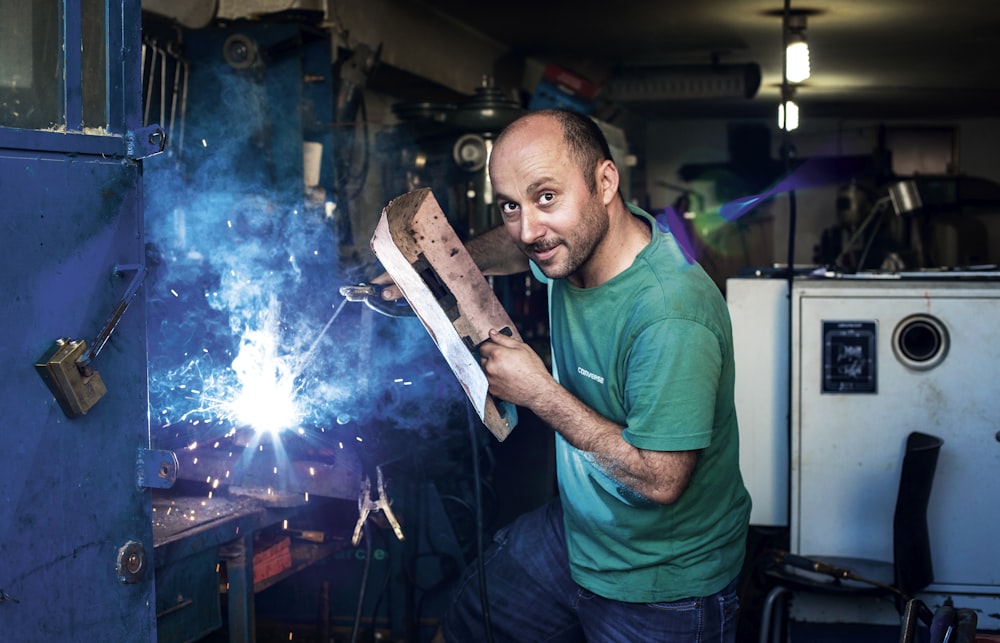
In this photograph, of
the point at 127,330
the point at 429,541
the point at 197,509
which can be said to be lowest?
the point at 429,541

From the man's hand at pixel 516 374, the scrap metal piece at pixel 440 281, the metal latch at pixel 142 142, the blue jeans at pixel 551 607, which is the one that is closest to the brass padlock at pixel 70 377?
the metal latch at pixel 142 142

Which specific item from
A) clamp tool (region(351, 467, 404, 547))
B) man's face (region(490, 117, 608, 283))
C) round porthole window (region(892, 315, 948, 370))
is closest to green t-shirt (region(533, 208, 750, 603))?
man's face (region(490, 117, 608, 283))

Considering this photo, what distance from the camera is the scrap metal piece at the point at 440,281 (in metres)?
2.22

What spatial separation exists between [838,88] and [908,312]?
296 inches

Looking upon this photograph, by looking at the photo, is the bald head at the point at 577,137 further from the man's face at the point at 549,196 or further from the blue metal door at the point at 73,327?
the blue metal door at the point at 73,327

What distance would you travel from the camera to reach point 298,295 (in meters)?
3.37

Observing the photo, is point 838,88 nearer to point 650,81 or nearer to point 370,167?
point 650,81

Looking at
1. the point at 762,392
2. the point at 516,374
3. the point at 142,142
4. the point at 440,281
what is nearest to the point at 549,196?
the point at 440,281

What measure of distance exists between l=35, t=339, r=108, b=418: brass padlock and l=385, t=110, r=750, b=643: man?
85 cm

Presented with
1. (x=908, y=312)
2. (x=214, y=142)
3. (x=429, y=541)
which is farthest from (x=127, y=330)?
(x=908, y=312)

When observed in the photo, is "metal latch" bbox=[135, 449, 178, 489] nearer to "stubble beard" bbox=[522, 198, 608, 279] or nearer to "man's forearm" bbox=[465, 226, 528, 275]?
"stubble beard" bbox=[522, 198, 608, 279]

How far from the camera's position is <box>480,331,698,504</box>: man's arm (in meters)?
2.17

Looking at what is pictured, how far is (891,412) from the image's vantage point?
3352 millimetres

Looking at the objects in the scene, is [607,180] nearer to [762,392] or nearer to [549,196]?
[549,196]
